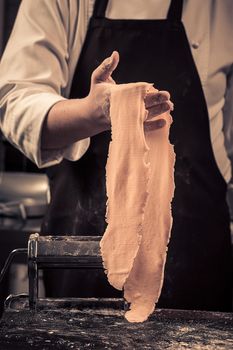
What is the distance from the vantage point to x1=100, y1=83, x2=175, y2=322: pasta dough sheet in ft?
3.24

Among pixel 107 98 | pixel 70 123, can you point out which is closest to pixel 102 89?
pixel 107 98

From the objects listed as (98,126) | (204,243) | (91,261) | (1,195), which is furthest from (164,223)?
(1,195)

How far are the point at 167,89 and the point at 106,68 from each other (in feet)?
1.39

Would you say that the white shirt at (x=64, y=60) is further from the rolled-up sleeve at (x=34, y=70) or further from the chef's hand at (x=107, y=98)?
the chef's hand at (x=107, y=98)

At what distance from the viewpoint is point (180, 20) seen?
151cm

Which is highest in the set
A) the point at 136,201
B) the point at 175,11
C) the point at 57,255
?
the point at 175,11

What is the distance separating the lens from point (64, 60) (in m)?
1.46

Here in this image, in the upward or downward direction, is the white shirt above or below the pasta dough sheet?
above

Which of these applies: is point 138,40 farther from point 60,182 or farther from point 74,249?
point 74,249

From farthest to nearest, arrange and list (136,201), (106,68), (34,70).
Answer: (34,70), (106,68), (136,201)

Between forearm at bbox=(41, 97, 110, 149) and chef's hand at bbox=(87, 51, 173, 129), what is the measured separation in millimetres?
11

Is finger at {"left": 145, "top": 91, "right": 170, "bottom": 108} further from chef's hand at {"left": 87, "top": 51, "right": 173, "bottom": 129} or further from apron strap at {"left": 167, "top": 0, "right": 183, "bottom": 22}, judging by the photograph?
apron strap at {"left": 167, "top": 0, "right": 183, "bottom": 22}

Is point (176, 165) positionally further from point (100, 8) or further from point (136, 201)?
point (136, 201)

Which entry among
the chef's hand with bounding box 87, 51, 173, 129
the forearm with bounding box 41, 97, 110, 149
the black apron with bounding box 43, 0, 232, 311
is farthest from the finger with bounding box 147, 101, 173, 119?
the black apron with bounding box 43, 0, 232, 311
